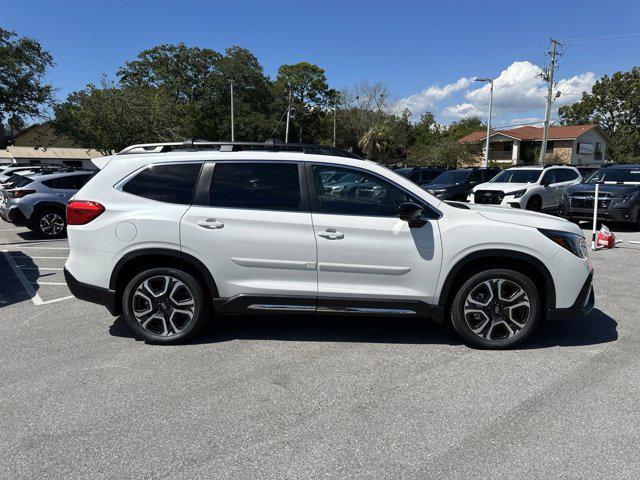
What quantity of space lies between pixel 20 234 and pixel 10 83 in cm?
1459

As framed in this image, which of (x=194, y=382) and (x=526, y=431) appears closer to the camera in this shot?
(x=526, y=431)

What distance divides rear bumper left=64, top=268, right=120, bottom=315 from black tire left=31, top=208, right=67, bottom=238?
23.7 ft

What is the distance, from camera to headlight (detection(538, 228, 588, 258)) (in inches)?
162

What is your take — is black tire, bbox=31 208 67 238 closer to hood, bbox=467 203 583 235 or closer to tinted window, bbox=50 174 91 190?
tinted window, bbox=50 174 91 190

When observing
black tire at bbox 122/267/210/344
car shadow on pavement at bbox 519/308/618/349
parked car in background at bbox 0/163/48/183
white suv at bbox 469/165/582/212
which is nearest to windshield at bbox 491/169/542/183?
white suv at bbox 469/165/582/212

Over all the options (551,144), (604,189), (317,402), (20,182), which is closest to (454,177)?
(604,189)

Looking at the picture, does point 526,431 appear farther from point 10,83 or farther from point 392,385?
point 10,83

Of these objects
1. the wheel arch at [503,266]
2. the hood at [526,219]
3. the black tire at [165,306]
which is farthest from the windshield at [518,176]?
the black tire at [165,306]

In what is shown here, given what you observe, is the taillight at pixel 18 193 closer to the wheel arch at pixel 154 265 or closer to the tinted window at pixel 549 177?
the wheel arch at pixel 154 265

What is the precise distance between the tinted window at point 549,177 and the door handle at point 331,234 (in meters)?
11.7

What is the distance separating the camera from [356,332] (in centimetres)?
471

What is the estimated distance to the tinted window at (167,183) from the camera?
4.25m

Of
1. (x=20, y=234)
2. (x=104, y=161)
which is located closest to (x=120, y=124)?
(x=20, y=234)

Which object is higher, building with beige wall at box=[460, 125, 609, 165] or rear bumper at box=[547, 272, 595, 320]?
building with beige wall at box=[460, 125, 609, 165]
